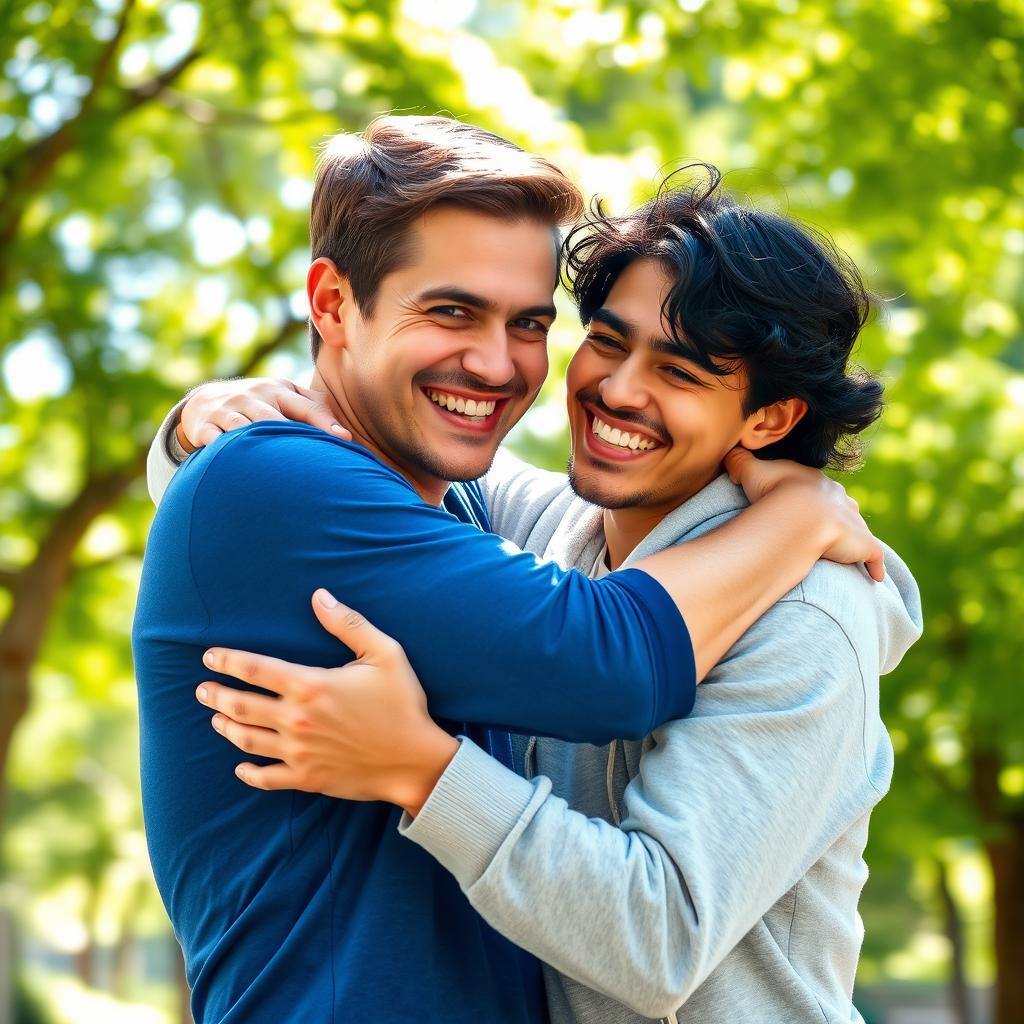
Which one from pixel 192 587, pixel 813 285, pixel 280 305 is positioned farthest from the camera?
pixel 280 305

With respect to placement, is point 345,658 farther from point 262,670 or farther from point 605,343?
point 605,343

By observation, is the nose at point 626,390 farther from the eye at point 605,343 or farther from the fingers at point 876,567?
the fingers at point 876,567

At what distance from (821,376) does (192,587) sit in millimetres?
1306

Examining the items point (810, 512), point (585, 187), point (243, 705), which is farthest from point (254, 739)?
point (585, 187)

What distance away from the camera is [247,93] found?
8758mm

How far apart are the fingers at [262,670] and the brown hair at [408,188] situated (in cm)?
89

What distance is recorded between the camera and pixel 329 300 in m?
2.95

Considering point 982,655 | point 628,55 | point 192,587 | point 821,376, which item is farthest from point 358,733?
point 982,655

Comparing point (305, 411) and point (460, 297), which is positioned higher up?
point (460, 297)

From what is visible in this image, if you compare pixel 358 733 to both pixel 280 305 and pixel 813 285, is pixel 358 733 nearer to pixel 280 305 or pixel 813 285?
pixel 813 285

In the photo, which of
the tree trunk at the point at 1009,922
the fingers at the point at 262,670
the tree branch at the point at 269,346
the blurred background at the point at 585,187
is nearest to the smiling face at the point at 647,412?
the fingers at the point at 262,670

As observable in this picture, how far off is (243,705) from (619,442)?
3.18 feet

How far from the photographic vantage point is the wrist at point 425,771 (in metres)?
2.12

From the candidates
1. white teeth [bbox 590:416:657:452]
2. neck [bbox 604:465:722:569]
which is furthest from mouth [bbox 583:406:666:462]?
neck [bbox 604:465:722:569]
